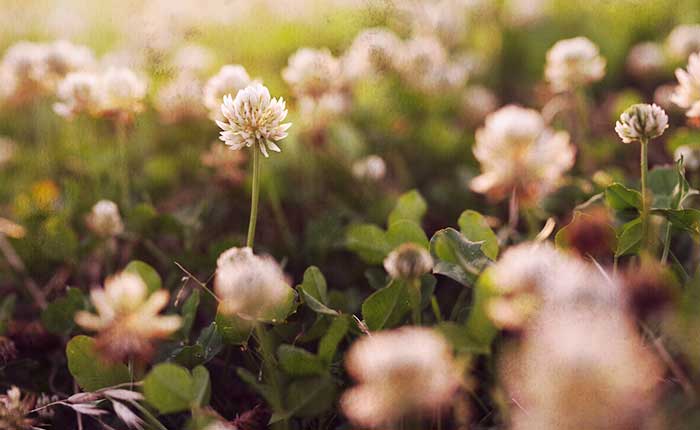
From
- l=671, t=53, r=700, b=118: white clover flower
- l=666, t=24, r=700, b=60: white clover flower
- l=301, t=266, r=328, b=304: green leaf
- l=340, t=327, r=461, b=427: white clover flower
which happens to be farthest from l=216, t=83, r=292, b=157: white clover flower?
l=666, t=24, r=700, b=60: white clover flower

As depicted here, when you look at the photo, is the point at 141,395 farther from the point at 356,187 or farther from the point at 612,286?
A: the point at 356,187

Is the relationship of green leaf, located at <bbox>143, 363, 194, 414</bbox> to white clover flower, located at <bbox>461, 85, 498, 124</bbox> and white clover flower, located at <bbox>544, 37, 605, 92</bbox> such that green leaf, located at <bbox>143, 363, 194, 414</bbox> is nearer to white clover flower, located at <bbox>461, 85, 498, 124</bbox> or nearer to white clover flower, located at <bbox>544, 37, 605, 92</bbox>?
white clover flower, located at <bbox>544, 37, 605, 92</bbox>

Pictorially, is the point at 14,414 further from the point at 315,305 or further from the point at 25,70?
the point at 25,70

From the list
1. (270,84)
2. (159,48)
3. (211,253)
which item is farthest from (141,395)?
(159,48)

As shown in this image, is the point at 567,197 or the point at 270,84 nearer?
the point at 567,197

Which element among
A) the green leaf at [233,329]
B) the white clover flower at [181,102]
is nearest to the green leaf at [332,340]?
the green leaf at [233,329]

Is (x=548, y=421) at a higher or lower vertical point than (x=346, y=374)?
higher

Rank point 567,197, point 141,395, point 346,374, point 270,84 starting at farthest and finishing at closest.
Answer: point 270,84 < point 567,197 < point 346,374 < point 141,395
